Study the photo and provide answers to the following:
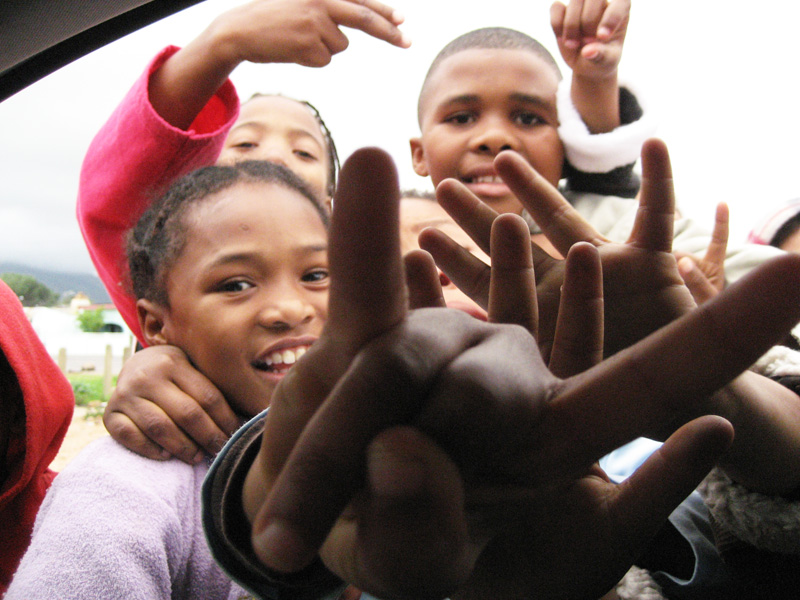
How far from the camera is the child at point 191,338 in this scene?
59 centimetres

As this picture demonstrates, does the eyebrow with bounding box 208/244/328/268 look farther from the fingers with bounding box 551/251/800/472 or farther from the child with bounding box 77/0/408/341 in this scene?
the fingers with bounding box 551/251/800/472

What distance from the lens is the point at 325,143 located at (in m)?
1.41

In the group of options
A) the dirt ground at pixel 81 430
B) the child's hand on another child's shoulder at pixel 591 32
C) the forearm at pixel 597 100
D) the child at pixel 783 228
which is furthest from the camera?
the dirt ground at pixel 81 430

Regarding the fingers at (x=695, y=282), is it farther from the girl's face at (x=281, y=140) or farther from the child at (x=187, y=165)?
the girl's face at (x=281, y=140)

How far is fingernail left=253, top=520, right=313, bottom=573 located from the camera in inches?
10.7

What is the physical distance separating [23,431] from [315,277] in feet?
1.93

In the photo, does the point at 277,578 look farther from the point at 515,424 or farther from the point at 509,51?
the point at 509,51

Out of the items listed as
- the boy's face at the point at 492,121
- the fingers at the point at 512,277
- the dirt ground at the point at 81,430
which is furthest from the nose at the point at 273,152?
the dirt ground at the point at 81,430

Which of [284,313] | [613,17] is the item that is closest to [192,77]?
[284,313]

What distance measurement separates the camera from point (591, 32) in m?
0.97

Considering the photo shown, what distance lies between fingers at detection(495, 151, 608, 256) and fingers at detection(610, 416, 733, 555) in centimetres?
24

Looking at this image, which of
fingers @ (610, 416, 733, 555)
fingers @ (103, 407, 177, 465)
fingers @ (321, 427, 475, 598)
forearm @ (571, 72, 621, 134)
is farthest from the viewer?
forearm @ (571, 72, 621, 134)

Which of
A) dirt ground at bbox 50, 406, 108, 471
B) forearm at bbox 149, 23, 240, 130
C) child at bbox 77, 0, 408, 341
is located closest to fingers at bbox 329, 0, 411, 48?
child at bbox 77, 0, 408, 341

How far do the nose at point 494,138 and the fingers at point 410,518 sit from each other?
94 centimetres
